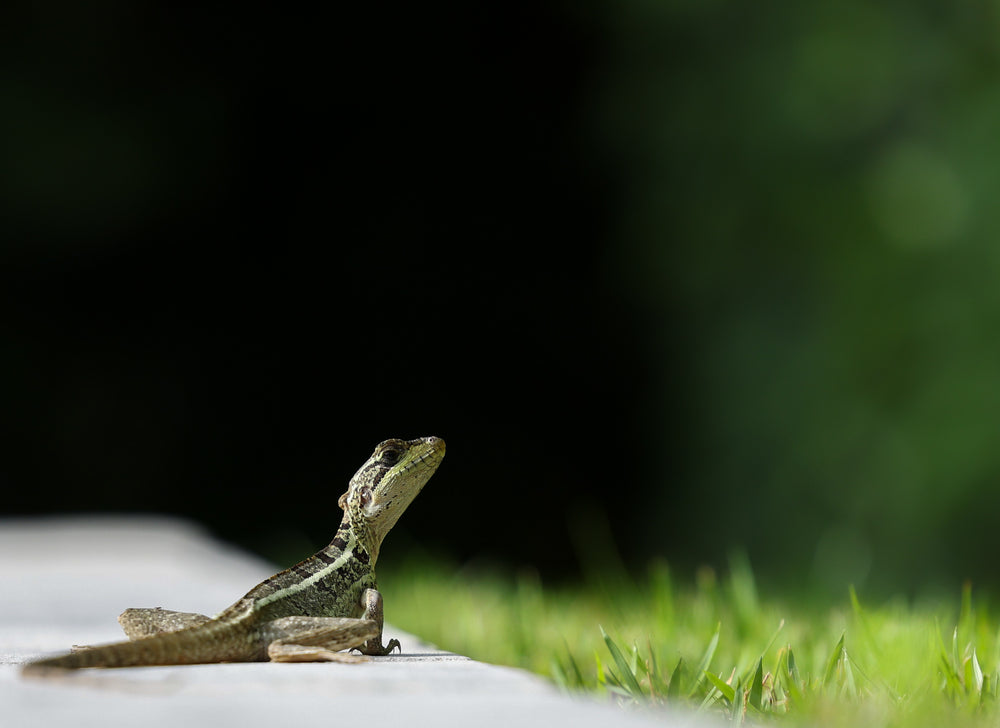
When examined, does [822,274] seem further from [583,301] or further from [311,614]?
[311,614]

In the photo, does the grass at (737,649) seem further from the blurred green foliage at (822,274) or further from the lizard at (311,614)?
the blurred green foliage at (822,274)

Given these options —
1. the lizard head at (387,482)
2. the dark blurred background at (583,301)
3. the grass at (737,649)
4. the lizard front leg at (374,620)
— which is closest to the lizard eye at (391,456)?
the lizard head at (387,482)

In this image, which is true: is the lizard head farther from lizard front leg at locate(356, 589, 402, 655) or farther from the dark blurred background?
the dark blurred background

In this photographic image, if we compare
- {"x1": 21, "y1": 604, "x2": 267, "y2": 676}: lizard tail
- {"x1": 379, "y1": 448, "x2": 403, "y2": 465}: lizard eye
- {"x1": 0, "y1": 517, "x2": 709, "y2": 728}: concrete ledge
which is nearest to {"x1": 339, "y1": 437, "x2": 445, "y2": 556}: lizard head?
{"x1": 379, "y1": 448, "x2": 403, "y2": 465}: lizard eye

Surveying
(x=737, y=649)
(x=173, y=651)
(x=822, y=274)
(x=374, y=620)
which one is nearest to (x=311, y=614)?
(x=374, y=620)

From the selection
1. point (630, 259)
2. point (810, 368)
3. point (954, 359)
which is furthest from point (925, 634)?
point (630, 259)

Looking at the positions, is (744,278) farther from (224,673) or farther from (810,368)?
(224,673)

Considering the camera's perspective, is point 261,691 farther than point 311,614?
No
